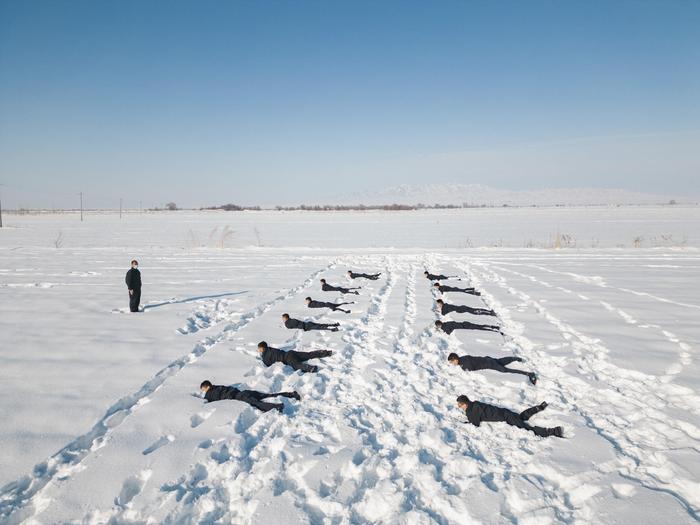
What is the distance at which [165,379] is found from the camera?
19.4 feet

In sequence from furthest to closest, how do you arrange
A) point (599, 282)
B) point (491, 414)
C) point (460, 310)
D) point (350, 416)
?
point (599, 282), point (460, 310), point (350, 416), point (491, 414)

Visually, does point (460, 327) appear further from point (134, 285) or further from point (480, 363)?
point (134, 285)

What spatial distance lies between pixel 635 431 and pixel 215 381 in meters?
5.27

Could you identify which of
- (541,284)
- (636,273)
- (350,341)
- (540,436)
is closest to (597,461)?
(540,436)

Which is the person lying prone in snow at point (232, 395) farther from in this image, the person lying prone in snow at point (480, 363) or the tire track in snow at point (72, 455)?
the person lying prone in snow at point (480, 363)

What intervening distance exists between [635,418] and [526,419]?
1.28 metres

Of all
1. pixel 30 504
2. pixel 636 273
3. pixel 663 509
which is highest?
pixel 636 273

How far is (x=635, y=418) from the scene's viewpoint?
477 cm

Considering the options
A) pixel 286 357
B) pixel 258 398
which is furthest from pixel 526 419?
pixel 286 357

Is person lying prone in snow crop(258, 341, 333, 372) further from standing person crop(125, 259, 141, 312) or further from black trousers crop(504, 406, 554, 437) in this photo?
standing person crop(125, 259, 141, 312)

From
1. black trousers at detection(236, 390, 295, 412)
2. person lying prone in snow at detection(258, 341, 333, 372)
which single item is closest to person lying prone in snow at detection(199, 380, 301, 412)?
black trousers at detection(236, 390, 295, 412)

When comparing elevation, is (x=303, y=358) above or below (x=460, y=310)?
below

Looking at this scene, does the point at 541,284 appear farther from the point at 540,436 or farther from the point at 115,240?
the point at 115,240

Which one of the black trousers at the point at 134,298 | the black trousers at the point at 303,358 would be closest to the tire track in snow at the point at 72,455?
the black trousers at the point at 303,358
